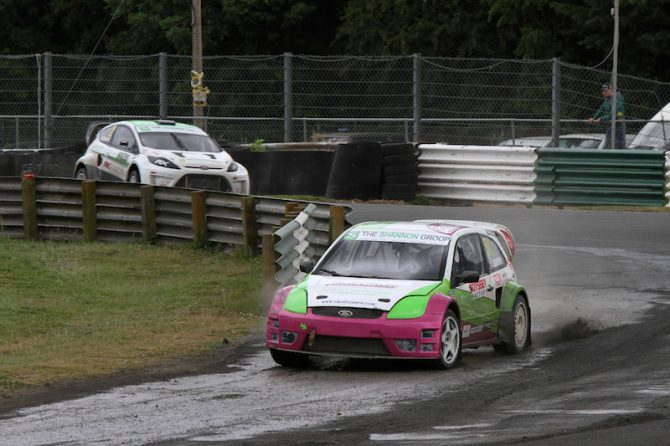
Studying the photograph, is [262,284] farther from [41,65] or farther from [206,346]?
[41,65]

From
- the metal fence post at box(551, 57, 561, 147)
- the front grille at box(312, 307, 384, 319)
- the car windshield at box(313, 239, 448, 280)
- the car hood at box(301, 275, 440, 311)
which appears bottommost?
the front grille at box(312, 307, 384, 319)

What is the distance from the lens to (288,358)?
39.9 ft

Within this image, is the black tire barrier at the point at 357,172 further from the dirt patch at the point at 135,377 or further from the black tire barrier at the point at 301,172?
the dirt patch at the point at 135,377

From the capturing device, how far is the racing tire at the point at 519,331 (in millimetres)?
13086

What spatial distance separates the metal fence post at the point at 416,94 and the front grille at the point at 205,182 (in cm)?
550

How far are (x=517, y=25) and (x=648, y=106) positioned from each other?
60.8 feet

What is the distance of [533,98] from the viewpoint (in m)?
28.7

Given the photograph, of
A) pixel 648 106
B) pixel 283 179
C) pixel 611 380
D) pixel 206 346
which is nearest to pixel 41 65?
pixel 283 179

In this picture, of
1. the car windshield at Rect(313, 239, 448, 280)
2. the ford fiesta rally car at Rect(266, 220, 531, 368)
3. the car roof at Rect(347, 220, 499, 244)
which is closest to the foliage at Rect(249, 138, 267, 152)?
the ford fiesta rally car at Rect(266, 220, 531, 368)

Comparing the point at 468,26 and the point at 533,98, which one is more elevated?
the point at 468,26

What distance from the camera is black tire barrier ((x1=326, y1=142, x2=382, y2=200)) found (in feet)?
88.5

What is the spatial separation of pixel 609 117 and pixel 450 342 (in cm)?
1827

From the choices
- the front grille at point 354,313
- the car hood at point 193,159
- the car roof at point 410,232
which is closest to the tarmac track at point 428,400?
the front grille at point 354,313

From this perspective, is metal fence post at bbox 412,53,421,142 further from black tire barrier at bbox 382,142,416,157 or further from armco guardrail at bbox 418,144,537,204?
black tire barrier at bbox 382,142,416,157
